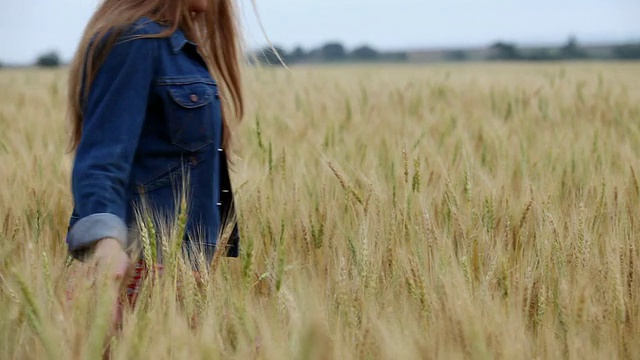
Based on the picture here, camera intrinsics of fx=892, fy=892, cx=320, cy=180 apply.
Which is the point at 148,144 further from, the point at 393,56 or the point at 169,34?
the point at 393,56

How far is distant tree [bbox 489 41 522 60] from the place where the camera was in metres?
31.7

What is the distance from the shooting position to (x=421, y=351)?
110 centimetres

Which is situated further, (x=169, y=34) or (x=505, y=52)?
(x=505, y=52)

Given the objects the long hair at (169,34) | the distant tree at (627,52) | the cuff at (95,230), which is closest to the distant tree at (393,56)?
the distant tree at (627,52)

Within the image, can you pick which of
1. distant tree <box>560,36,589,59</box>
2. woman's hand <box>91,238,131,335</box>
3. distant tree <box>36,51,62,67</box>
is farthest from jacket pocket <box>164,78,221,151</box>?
distant tree <box>560,36,589,59</box>

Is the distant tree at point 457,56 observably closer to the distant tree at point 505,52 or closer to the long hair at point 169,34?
the distant tree at point 505,52

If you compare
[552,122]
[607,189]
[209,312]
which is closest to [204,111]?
[209,312]

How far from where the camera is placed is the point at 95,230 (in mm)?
1305

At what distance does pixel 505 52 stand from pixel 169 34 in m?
31.8

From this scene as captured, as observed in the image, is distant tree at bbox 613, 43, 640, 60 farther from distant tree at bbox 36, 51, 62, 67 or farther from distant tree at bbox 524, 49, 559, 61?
distant tree at bbox 36, 51, 62, 67

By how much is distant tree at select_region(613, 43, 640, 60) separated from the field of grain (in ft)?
93.5

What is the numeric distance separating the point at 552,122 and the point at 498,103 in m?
0.86

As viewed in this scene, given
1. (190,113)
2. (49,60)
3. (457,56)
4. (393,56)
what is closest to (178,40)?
(190,113)

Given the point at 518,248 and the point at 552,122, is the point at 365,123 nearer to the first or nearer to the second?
the point at 552,122
